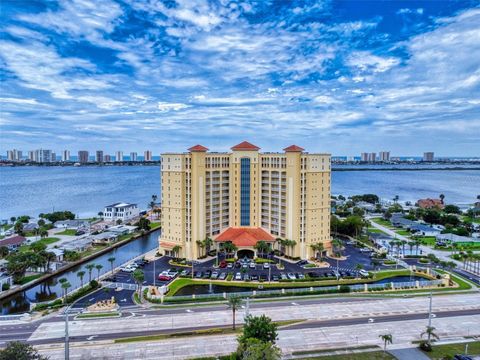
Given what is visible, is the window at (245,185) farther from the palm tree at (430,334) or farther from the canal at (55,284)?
the palm tree at (430,334)

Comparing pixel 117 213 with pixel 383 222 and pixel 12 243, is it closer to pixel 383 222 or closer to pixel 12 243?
pixel 12 243

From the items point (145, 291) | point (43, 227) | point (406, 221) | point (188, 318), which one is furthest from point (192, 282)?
point (406, 221)

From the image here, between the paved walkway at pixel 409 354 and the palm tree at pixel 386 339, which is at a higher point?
the palm tree at pixel 386 339

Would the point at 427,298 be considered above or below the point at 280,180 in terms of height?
below

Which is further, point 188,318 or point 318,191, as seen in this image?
point 318,191

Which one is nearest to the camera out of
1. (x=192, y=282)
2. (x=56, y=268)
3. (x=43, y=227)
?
(x=192, y=282)

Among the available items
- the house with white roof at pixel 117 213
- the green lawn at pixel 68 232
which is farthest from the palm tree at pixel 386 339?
the house with white roof at pixel 117 213

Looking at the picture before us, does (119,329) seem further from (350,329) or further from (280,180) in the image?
(280,180)

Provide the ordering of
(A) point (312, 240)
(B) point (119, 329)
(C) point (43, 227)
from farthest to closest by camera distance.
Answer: (C) point (43, 227) → (A) point (312, 240) → (B) point (119, 329)
